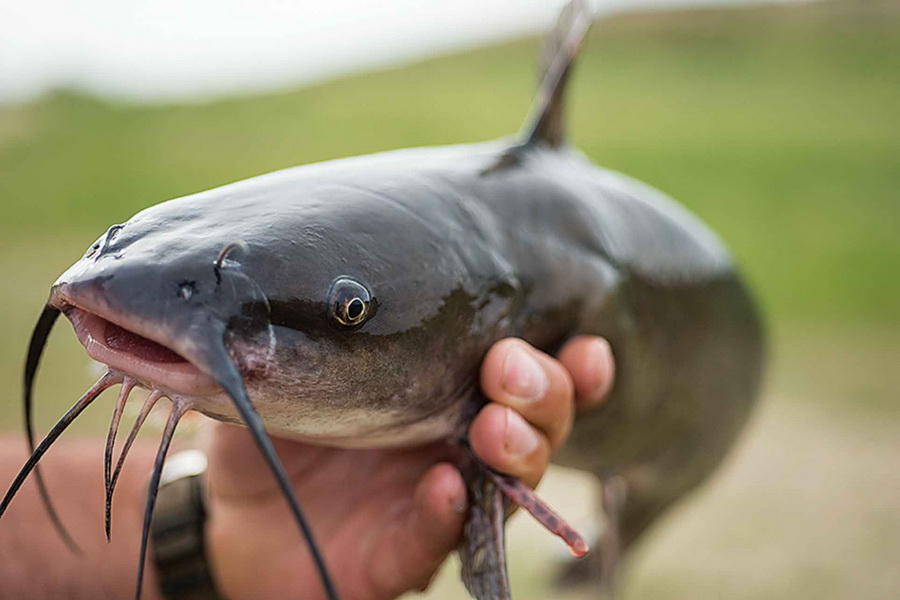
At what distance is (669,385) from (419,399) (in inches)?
30.2

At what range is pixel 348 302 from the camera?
859mm

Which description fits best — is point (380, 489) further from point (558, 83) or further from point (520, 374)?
point (558, 83)

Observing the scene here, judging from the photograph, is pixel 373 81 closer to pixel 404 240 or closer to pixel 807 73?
pixel 807 73

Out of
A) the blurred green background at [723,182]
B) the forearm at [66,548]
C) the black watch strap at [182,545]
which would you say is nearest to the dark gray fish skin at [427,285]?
the black watch strap at [182,545]

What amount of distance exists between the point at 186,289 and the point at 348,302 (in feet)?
0.58

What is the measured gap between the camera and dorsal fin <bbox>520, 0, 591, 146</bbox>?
1.48 meters

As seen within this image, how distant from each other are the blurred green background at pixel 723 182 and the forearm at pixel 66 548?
3.37 ft

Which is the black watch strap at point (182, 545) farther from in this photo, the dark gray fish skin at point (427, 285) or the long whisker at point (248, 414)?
the long whisker at point (248, 414)

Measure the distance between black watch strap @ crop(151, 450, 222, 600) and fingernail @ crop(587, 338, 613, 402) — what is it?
74 centimetres

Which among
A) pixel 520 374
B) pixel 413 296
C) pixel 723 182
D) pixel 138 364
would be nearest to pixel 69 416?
pixel 138 364

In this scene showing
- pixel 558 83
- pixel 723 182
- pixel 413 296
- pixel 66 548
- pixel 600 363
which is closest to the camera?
pixel 413 296

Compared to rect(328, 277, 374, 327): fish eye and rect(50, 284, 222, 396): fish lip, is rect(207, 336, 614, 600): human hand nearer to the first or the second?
rect(328, 277, 374, 327): fish eye

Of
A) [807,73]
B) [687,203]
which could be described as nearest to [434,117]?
[687,203]

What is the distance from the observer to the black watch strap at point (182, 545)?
145 cm
